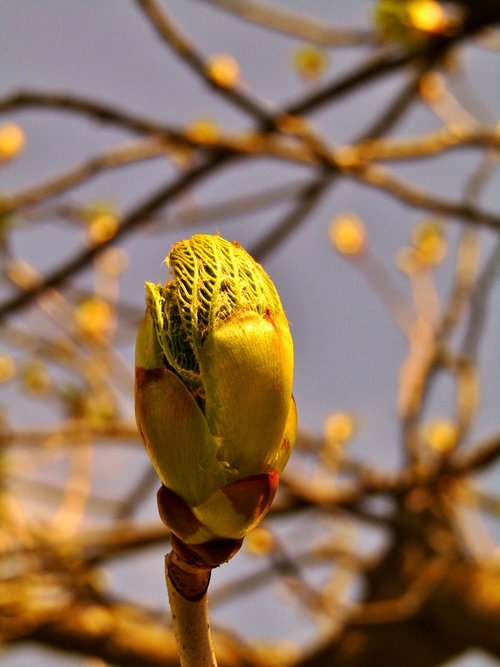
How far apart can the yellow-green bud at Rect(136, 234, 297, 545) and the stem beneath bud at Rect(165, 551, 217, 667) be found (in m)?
0.02

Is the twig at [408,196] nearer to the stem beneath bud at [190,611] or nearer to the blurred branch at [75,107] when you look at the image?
the blurred branch at [75,107]

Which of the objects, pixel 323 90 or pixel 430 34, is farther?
pixel 323 90

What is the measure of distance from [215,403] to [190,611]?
13cm

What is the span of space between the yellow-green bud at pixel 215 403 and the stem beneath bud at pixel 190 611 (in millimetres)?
20

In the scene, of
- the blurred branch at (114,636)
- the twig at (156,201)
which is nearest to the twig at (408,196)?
the twig at (156,201)

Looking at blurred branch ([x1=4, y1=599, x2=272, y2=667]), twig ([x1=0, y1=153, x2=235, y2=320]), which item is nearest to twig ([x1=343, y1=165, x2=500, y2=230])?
twig ([x1=0, y1=153, x2=235, y2=320])

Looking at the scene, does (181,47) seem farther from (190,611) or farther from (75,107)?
(190,611)

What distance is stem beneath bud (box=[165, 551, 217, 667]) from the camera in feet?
1.50

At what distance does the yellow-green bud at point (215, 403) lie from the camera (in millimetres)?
473

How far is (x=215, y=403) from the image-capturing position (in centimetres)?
48

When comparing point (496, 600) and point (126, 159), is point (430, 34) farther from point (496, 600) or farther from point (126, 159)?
point (496, 600)

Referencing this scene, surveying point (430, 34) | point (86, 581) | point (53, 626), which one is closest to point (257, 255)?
point (430, 34)

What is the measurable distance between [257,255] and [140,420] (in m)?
1.86

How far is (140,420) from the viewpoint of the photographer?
49cm
